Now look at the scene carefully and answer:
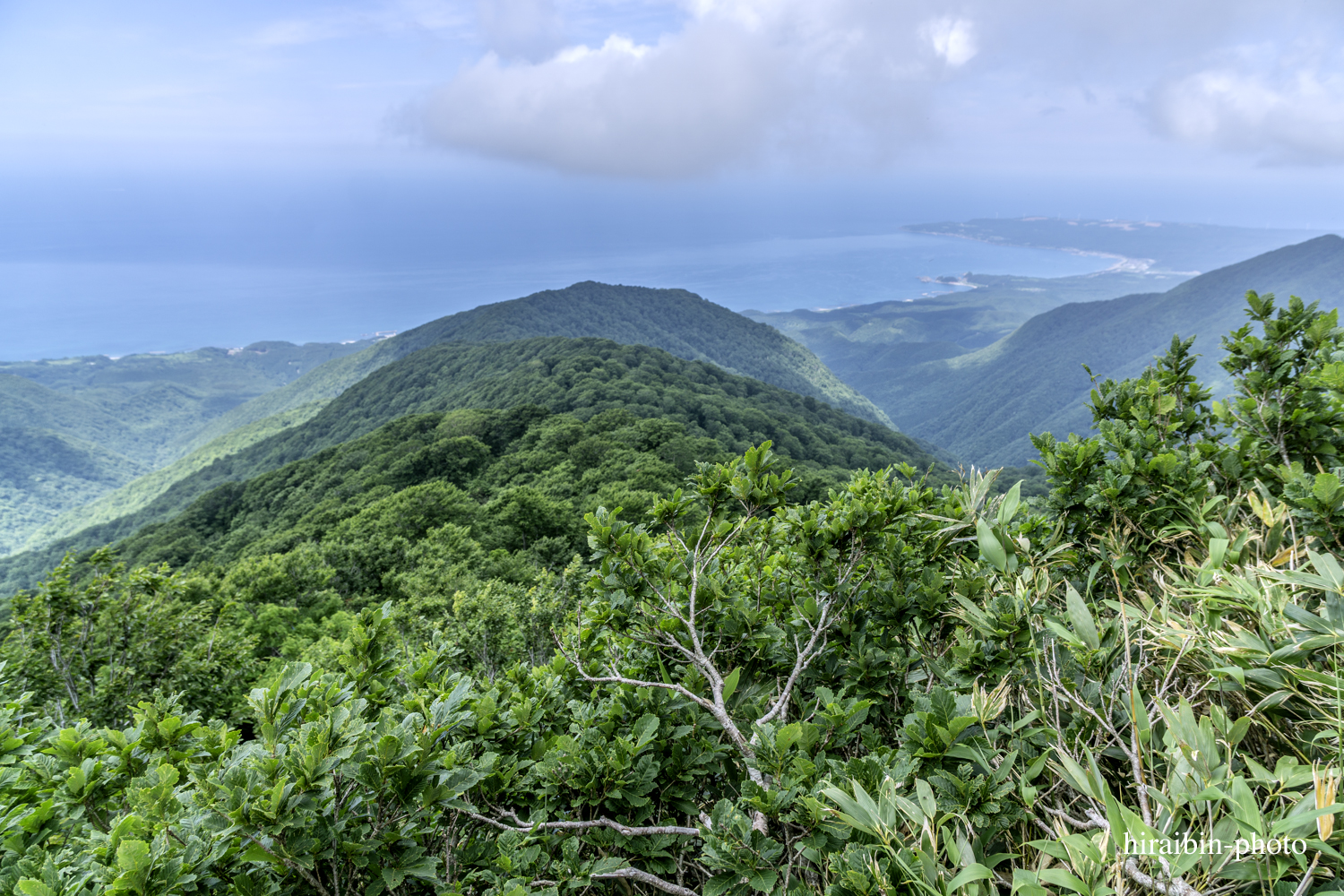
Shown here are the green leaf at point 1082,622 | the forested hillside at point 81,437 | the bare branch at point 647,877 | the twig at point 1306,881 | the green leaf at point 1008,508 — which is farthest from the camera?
the forested hillside at point 81,437

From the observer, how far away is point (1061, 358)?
582ft

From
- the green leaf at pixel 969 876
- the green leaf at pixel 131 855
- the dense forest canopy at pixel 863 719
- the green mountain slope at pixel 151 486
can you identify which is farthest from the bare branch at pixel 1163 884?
the green mountain slope at pixel 151 486

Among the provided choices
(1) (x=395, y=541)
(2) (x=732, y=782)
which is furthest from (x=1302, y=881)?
(1) (x=395, y=541)

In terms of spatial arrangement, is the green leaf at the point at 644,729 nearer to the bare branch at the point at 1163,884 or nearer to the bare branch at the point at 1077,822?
the bare branch at the point at 1077,822

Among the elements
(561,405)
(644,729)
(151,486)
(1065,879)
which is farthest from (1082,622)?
(151,486)

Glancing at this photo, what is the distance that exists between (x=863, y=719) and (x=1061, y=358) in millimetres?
210735

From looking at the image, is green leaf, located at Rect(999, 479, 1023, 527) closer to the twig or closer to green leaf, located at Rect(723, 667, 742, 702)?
green leaf, located at Rect(723, 667, 742, 702)

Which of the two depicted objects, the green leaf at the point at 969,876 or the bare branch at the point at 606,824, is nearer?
the green leaf at the point at 969,876

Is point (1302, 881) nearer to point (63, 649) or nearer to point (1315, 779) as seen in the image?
point (1315, 779)

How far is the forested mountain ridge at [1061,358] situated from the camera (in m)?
157

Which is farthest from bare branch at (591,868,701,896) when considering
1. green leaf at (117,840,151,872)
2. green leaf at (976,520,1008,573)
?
green leaf at (976,520,1008,573)

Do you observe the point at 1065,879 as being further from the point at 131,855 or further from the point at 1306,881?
the point at 131,855

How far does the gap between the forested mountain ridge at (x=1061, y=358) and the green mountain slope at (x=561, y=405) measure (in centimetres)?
8622

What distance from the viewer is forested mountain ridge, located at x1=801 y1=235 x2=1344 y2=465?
157 meters
